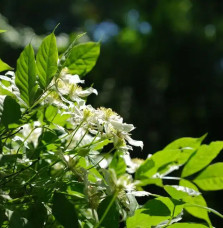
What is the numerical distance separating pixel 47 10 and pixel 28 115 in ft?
21.2

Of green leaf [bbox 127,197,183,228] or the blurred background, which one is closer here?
green leaf [bbox 127,197,183,228]

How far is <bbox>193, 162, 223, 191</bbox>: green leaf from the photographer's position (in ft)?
1.71

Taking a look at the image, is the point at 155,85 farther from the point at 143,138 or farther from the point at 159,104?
the point at 143,138

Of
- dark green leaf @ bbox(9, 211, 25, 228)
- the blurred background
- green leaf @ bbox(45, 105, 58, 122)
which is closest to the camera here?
dark green leaf @ bbox(9, 211, 25, 228)

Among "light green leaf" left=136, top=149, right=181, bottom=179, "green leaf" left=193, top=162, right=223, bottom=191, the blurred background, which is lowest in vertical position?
the blurred background

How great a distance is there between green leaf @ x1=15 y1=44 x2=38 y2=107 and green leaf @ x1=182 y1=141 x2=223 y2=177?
19 centimetres

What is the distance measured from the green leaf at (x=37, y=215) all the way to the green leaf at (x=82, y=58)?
14cm

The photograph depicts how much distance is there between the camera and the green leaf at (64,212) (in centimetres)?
36

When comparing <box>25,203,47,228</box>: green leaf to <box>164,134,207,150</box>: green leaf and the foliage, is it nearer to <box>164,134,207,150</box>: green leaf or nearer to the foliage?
the foliage

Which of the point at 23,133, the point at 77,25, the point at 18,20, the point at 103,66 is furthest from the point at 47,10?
the point at 23,133

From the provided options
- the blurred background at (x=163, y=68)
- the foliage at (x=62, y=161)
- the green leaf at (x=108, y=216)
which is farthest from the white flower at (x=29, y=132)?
the blurred background at (x=163, y=68)

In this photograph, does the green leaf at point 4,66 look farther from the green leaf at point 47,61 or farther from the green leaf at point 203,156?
the green leaf at point 203,156

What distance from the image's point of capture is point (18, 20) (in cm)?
564

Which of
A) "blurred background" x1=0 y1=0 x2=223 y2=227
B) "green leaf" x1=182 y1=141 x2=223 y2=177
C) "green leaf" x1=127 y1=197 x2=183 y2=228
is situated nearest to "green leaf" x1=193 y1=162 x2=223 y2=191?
"green leaf" x1=182 y1=141 x2=223 y2=177
